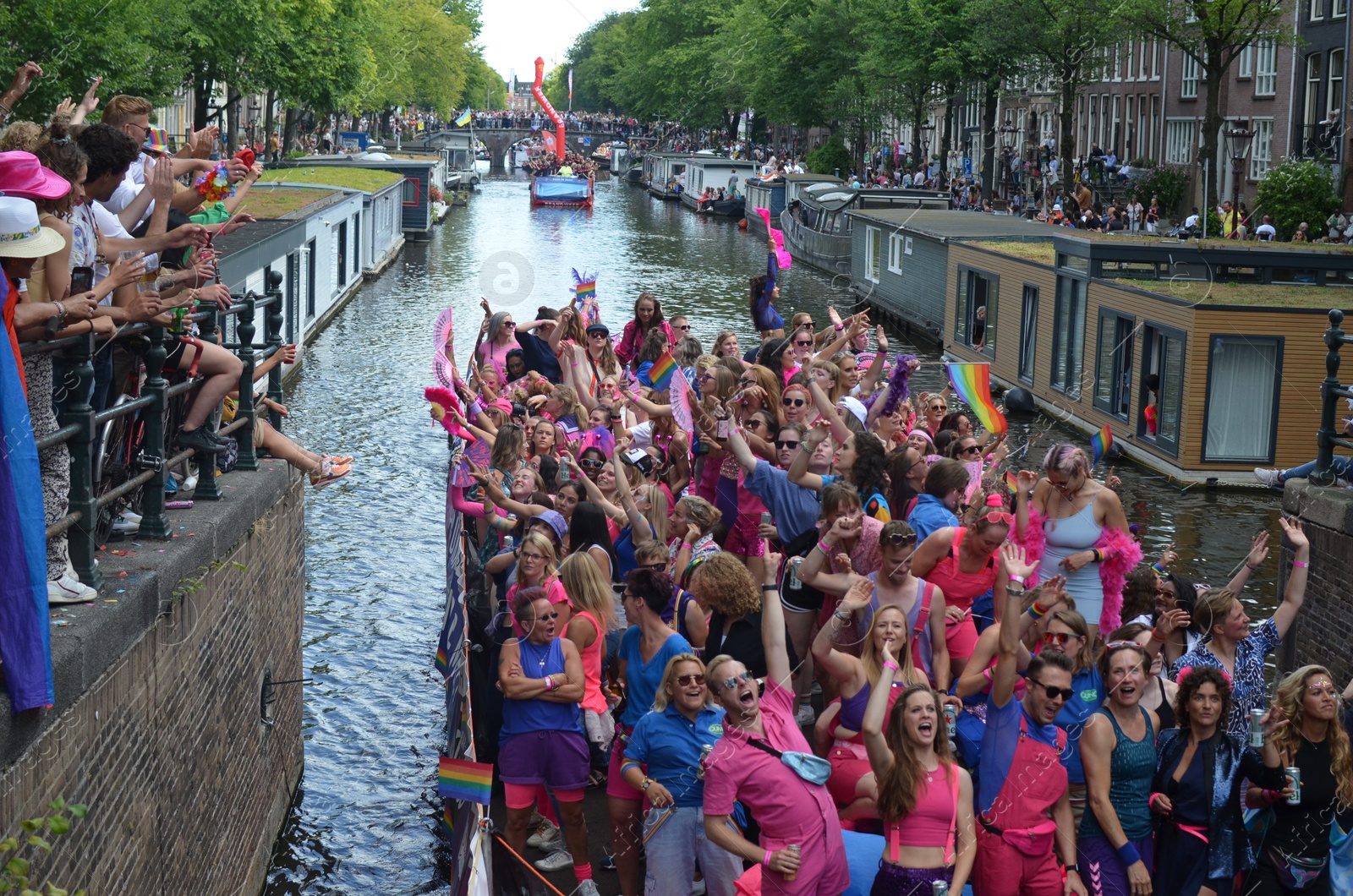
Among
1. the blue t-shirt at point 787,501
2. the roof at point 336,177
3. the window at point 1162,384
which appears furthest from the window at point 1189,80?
the blue t-shirt at point 787,501

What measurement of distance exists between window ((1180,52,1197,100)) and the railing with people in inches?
1851

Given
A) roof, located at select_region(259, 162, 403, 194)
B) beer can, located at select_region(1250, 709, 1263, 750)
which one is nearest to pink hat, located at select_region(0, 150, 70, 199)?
beer can, located at select_region(1250, 709, 1263, 750)

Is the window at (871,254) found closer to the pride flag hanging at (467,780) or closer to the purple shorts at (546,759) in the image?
the purple shorts at (546,759)

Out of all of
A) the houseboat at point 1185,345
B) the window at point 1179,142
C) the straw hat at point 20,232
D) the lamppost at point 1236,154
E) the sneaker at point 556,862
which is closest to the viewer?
the straw hat at point 20,232

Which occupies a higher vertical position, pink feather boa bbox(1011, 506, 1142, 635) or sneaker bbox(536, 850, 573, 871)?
pink feather boa bbox(1011, 506, 1142, 635)

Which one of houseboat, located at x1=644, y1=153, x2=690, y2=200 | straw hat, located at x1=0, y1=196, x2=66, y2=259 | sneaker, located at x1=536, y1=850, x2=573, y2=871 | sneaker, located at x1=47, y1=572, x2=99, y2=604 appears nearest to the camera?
straw hat, located at x1=0, y1=196, x2=66, y2=259

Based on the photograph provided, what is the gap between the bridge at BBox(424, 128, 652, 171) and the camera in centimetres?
14525

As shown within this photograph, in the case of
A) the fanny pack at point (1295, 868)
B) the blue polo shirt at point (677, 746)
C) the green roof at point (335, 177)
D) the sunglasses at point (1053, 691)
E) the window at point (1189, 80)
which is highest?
the window at point (1189, 80)

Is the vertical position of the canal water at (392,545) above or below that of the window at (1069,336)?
below

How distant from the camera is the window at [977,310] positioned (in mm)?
29766

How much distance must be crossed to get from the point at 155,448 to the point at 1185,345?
53.1 feet

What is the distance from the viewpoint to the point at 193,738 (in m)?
7.26

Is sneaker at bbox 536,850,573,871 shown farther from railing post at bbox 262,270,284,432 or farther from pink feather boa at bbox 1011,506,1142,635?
railing post at bbox 262,270,284,432

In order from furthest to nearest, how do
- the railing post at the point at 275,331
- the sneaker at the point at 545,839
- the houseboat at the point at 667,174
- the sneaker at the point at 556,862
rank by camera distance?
1. the houseboat at the point at 667,174
2. the railing post at the point at 275,331
3. the sneaker at the point at 545,839
4. the sneaker at the point at 556,862
